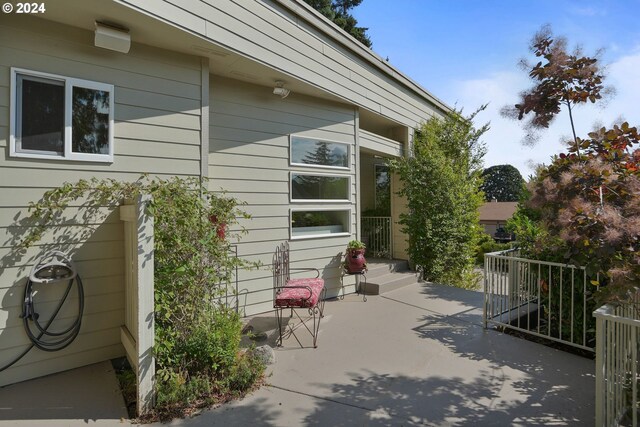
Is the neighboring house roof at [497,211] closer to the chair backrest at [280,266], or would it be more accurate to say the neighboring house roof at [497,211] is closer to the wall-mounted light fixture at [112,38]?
the chair backrest at [280,266]

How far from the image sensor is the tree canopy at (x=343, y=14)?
47.4 feet

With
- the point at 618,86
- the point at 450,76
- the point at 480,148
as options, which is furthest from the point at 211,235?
the point at 480,148

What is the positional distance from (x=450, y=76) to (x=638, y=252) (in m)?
6.05

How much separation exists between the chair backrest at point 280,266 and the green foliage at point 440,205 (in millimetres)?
3261

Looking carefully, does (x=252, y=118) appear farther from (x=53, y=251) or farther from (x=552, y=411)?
(x=552, y=411)

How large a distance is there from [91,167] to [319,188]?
3.35 metres

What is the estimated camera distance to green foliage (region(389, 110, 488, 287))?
722cm

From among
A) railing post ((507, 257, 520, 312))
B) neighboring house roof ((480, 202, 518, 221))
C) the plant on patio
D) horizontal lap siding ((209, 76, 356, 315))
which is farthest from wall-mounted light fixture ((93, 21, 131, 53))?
neighboring house roof ((480, 202, 518, 221))

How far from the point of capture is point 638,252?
7.25ft

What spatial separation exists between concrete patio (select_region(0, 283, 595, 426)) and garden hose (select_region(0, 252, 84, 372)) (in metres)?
0.30

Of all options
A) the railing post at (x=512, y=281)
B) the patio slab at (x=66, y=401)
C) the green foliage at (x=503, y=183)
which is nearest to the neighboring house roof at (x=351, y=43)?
the railing post at (x=512, y=281)

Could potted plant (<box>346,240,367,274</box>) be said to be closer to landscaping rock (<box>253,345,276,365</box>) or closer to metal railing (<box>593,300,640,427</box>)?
landscaping rock (<box>253,345,276,365</box>)

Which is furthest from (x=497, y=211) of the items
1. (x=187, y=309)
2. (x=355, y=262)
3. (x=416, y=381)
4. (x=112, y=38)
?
(x=112, y=38)

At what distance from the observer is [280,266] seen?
16.8 ft
